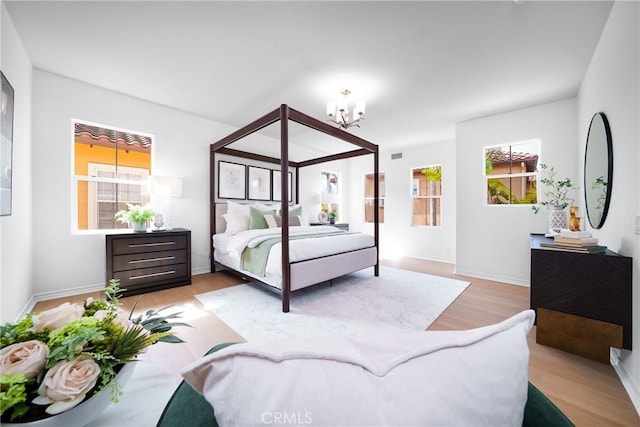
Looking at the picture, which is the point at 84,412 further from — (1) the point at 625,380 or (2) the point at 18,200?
(2) the point at 18,200

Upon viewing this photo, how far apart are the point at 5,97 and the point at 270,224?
297 cm

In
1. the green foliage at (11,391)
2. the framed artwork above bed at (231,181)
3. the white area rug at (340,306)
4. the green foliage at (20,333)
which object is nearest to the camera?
the green foliage at (11,391)

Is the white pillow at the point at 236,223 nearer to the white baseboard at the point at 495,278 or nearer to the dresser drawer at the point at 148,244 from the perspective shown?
the dresser drawer at the point at 148,244

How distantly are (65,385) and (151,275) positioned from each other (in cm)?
316

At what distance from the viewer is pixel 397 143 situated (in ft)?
17.9

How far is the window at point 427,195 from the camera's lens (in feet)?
17.6

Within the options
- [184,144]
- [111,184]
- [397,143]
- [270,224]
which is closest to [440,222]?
[397,143]

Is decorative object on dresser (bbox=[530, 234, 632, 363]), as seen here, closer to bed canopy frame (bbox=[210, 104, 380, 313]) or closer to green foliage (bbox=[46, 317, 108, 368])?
bed canopy frame (bbox=[210, 104, 380, 313])

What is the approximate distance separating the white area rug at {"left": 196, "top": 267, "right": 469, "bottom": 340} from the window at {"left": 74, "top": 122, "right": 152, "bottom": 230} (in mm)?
1884

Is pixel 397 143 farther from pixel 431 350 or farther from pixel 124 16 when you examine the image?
pixel 431 350

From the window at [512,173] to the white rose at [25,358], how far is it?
476 centimetres

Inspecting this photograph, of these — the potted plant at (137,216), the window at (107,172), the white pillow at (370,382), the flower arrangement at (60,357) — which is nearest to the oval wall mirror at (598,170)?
the white pillow at (370,382)

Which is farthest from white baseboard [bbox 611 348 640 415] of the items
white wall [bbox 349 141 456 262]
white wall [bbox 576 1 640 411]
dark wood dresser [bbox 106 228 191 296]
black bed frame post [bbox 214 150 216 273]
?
black bed frame post [bbox 214 150 216 273]

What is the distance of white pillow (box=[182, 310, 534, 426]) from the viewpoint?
32 cm
